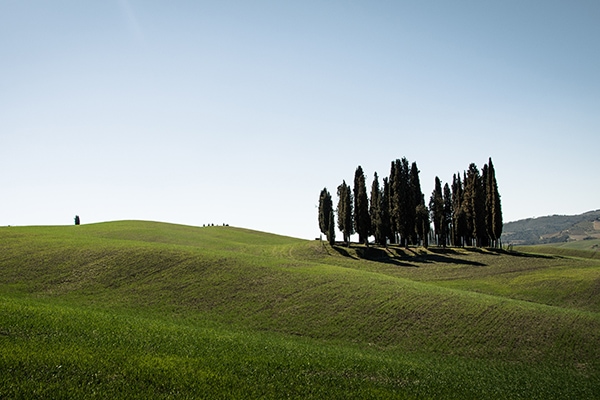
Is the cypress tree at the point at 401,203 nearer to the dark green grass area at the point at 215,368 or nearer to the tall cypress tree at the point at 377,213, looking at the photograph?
the tall cypress tree at the point at 377,213

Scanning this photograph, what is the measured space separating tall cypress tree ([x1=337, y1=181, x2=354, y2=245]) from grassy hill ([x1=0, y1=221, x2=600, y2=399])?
22.7 meters

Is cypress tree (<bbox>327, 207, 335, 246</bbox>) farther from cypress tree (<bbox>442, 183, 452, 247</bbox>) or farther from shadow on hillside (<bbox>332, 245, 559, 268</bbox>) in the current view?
cypress tree (<bbox>442, 183, 452, 247</bbox>)

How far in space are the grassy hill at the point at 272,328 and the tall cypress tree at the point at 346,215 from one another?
22663mm

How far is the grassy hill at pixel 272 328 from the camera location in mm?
18516

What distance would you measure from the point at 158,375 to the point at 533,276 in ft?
189

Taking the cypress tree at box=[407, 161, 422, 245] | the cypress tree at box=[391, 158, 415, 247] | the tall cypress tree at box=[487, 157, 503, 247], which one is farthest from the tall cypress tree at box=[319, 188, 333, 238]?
the tall cypress tree at box=[487, 157, 503, 247]

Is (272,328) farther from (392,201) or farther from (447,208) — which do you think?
(447,208)

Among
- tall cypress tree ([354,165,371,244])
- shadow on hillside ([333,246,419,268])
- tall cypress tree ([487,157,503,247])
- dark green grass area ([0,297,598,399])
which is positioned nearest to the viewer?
dark green grass area ([0,297,598,399])

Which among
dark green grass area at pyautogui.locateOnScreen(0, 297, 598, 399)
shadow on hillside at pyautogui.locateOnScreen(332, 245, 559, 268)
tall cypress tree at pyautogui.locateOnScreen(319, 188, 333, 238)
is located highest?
tall cypress tree at pyautogui.locateOnScreen(319, 188, 333, 238)

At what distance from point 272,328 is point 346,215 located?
57255 mm

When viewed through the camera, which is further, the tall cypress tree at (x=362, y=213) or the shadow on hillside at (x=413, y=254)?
the tall cypress tree at (x=362, y=213)

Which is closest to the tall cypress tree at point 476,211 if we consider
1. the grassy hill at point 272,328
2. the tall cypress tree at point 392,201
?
the tall cypress tree at point 392,201

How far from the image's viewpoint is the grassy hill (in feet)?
60.7

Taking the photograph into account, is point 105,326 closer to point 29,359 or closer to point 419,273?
point 29,359
